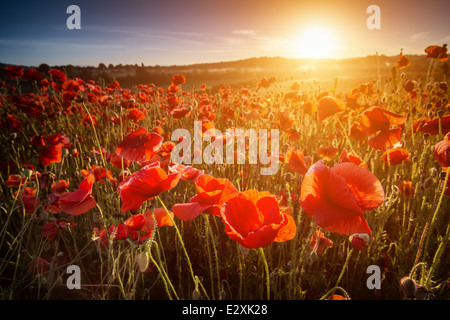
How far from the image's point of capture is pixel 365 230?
708mm

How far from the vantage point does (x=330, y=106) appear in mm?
1819

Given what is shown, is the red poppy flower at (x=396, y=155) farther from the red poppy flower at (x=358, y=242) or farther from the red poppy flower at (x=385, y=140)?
the red poppy flower at (x=358, y=242)

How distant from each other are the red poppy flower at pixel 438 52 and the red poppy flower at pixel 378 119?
2.04 meters

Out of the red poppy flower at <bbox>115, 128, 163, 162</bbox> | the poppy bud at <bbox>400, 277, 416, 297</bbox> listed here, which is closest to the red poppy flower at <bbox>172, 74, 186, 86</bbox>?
the red poppy flower at <bbox>115, 128, 163, 162</bbox>

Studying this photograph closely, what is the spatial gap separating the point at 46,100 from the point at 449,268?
5.67m

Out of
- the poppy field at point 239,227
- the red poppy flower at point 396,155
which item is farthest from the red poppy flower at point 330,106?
the red poppy flower at point 396,155

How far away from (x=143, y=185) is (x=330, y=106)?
60.3 inches

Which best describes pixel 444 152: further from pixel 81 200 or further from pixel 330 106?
pixel 81 200

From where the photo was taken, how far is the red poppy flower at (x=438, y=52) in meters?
2.57

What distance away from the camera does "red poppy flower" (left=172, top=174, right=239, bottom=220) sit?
0.81 metres

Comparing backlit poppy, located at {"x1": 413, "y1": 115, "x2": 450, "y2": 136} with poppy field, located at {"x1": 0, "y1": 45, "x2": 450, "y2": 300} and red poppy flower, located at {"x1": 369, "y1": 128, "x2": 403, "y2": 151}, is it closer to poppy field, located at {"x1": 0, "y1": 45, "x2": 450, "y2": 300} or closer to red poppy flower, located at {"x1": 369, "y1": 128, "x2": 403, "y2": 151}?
poppy field, located at {"x1": 0, "y1": 45, "x2": 450, "y2": 300}
